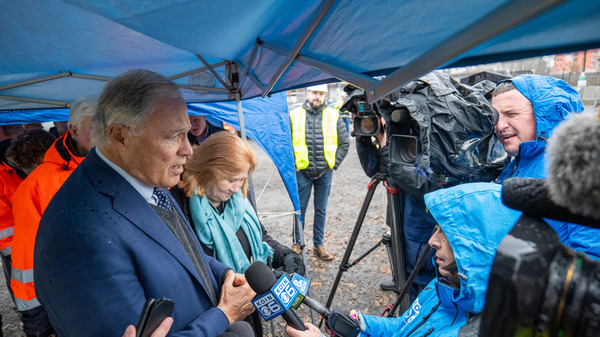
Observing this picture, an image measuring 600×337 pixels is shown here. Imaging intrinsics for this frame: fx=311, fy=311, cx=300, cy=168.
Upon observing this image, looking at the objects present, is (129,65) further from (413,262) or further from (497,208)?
(413,262)

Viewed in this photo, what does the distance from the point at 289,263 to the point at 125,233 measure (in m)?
1.39

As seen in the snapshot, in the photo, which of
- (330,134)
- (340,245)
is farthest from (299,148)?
(340,245)

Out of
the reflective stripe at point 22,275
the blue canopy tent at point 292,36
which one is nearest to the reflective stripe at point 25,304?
the reflective stripe at point 22,275

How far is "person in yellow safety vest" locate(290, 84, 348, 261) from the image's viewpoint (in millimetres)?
4492

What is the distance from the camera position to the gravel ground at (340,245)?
355cm

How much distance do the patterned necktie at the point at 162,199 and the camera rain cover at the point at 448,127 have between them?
1365 millimetres

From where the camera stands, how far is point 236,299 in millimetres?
1370

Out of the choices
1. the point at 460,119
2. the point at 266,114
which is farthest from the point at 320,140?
the point at 460,119

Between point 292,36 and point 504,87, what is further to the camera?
point 504,87

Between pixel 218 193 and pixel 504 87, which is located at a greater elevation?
pixel 504 87

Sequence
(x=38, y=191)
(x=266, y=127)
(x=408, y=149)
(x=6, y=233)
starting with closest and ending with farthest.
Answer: (x=38, y=191) → (x=408, y=149) → (x=6, y=233) → (x=266, y=127)

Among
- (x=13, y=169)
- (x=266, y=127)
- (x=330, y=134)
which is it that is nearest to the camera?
(x=13, y=169)

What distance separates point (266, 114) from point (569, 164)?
10.6ft

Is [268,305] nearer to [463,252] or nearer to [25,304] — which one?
[463,252]
